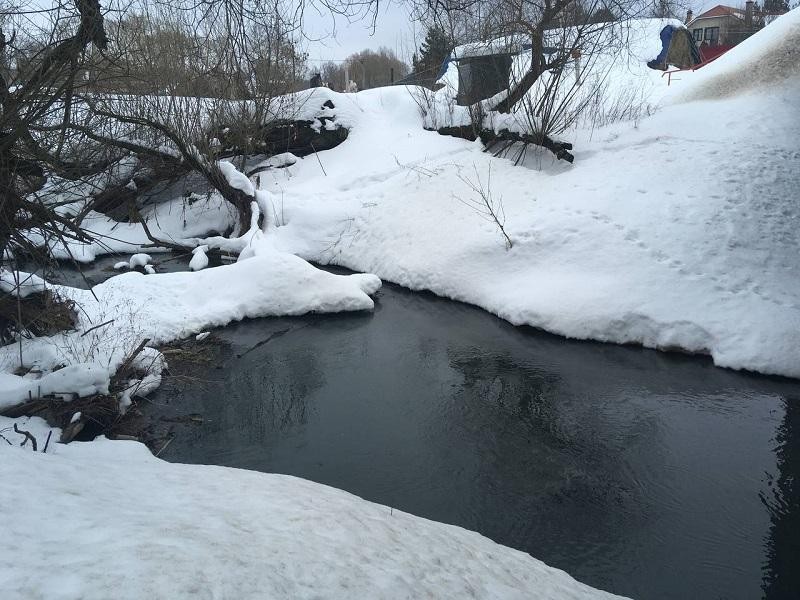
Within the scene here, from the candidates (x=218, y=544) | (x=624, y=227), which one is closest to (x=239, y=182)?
(x=624, y=227)

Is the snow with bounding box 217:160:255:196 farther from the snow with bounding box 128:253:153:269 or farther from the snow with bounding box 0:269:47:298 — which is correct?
the snow with bounding box 0:269:47:298

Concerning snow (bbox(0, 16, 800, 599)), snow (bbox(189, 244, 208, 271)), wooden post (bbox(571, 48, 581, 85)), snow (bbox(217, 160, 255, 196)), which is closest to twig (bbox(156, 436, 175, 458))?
snow (bbox(0, 16, 800, 599))

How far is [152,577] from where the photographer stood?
8.73 ft

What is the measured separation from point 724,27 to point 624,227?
135 feet

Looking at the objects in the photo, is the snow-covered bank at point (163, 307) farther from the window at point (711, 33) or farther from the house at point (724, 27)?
the window at point (711, 33)

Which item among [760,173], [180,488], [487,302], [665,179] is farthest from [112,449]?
[760,173]

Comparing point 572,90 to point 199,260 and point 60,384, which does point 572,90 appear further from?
point 60,384

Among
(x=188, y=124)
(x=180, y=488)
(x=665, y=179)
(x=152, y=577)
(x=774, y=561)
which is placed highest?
(x=188, y=124)

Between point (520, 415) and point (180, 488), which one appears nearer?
point (180, 488)

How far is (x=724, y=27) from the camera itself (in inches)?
1742

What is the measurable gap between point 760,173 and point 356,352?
8456 millimetres

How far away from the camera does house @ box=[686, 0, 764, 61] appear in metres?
34.3

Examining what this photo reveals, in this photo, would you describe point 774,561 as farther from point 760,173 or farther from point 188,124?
point 188,124

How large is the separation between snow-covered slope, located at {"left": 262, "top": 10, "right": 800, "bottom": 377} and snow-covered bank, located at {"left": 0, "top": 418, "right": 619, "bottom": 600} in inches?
256
